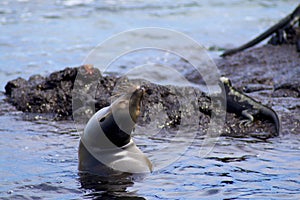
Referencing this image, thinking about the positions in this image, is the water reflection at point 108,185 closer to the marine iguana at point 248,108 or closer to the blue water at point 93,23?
the marine iguana at point 248,108

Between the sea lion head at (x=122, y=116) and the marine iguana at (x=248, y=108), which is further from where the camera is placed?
the marine iguana at (x=248, y=108)

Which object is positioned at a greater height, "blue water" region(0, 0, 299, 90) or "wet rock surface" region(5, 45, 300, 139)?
"blue water" region(0, 0, 299, 90)

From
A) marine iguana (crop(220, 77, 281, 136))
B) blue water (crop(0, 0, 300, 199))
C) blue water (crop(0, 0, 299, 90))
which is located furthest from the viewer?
blue water (crop(0, 0, 299, 90))

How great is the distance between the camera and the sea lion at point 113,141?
4.96 meters

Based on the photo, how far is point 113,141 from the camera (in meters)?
5.21

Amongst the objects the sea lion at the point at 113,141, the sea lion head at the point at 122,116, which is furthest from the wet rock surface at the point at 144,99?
the sea lion head at the point at 122,116

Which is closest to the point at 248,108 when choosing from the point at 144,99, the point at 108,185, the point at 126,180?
the point at 144,99

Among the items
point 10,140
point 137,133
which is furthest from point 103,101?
point 10,140

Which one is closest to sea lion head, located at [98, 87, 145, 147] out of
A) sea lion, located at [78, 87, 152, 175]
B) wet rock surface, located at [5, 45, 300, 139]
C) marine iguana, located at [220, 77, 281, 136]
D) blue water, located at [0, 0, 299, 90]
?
sea lion, located at [78, 87, 152, 175]

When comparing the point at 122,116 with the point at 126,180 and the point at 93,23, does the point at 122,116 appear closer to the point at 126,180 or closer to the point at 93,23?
the point at 126,180

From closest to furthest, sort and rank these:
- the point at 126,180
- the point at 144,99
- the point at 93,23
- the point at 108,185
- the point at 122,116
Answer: the point at 122,116 → the point at 108,185 → the point at 126,180 → the point at 144,99 → the point at 93,23

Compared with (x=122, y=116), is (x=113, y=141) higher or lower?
lower

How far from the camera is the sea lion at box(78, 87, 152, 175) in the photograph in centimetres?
496

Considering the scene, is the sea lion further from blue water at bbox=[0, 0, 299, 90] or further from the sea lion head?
blue water at bbox=[0, 0, 299, 90]
